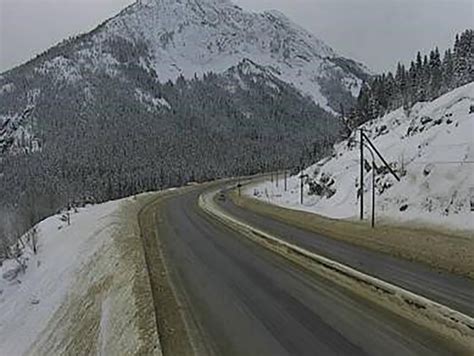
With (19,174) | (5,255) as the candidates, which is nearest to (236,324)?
(5,255)

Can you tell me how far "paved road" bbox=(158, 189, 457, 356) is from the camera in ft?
33.3

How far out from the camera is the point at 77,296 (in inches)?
936

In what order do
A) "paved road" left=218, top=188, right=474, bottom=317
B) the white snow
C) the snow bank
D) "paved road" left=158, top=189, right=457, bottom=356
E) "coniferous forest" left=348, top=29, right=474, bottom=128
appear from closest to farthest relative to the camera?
"paved road" left=158, top=189, right=457, bottom=356
"paved road" left=218, top=188, right=474, bottom=317
the snow bank
the white snow
"coniferous forest" left=348, top=29, right=474, bottom=128

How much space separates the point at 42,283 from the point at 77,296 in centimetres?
696

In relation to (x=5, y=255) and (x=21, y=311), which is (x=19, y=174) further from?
(x=21, y=311)

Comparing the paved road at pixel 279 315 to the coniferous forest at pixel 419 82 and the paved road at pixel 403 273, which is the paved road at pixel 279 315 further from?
the coniferous forest at pixel 419 82

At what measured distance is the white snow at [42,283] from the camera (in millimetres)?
23734

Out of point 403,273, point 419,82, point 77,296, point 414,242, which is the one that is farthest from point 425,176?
point 419,82

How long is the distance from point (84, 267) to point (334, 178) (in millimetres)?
30835

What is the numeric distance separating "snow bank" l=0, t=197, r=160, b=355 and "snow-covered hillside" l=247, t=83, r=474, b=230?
50.1 feet

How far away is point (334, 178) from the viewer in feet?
177

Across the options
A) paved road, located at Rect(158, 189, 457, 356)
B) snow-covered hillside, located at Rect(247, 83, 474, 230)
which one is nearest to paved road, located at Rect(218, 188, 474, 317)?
paved road, located at Rect(158, 189, 457, 356)

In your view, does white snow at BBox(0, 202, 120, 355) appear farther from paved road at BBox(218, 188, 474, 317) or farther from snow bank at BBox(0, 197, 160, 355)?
paved road at BBox(218, 188, 474, 317)

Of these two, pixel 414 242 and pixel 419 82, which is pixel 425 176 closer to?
pixel 414 242
